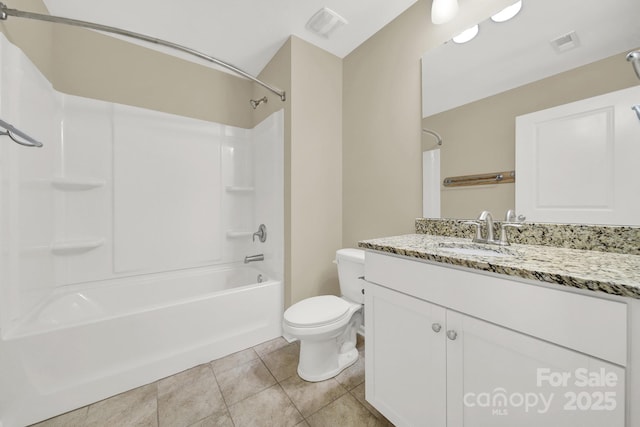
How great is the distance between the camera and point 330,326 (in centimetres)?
139

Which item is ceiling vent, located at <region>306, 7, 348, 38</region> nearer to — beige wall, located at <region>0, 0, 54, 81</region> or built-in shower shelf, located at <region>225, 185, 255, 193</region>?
built-in shower shelf, located at <region>225, 185, 255, 193</region>

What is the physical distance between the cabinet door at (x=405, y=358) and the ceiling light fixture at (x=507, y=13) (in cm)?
144

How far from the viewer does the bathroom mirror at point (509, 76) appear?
92 cm

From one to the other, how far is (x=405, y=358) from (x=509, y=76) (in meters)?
1.42

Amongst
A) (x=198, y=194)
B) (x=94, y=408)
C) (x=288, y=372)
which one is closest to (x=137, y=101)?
(x=198, y=194)

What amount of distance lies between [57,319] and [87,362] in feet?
1.59

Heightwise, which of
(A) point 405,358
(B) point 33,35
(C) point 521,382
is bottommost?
(A) point 405,358

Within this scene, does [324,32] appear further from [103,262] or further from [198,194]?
[103,262]

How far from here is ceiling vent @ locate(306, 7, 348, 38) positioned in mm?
1615

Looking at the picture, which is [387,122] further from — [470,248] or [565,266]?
[565,266]

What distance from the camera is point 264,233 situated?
7.19ft

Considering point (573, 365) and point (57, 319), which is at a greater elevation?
point (573, 365)

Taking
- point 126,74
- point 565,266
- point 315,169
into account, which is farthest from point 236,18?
point 565,266

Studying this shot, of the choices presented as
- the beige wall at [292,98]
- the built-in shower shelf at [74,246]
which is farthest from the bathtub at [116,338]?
the beige wall at [292,98]
